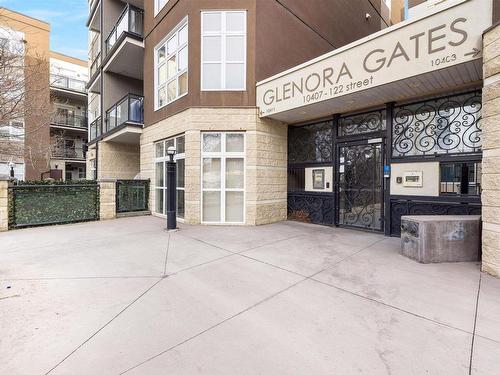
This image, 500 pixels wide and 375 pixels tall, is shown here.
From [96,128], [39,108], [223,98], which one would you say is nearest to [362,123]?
[223,98]

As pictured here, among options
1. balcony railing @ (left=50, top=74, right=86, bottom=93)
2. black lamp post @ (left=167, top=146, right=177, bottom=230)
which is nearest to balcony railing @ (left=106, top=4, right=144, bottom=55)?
black lamp post @ (left=167, top=146, right=177, bottom=230)

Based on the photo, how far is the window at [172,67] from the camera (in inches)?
338

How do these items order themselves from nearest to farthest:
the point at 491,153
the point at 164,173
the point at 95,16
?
the point at 491,153 → the point at 164,173 → the point at 95,16

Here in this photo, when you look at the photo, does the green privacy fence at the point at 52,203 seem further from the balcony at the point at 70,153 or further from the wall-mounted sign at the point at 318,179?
the balcony at the point at 70,153

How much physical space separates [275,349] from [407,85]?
590 centimetres

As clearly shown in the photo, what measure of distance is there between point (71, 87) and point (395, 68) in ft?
99.6

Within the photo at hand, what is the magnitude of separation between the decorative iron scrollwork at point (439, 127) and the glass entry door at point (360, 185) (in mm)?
644

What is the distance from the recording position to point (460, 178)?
223 inches

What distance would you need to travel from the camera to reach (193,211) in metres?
8.05

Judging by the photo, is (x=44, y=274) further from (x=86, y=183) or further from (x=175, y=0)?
(x=175, y=0)

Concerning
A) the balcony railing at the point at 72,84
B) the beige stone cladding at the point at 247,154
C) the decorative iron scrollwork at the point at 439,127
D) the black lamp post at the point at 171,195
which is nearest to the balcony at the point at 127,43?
the beige stone cladding at the point at 247,154

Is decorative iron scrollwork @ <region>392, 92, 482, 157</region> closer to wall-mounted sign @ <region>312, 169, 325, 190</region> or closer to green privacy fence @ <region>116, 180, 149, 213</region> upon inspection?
wall-mounted sign @ <region>312, 169, 325, 190</region>

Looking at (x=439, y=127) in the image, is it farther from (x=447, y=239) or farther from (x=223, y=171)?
(x=223, y=171)

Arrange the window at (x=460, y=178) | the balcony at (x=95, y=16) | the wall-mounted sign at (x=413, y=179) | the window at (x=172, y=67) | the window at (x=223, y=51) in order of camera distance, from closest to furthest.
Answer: the window at (x=460, y=178)
the wall-mounted sign at (x=413, y=179)
the window at (x=223, y=51)
the window at (x=172, y=67)
the balcony at (x=95, y=16)
